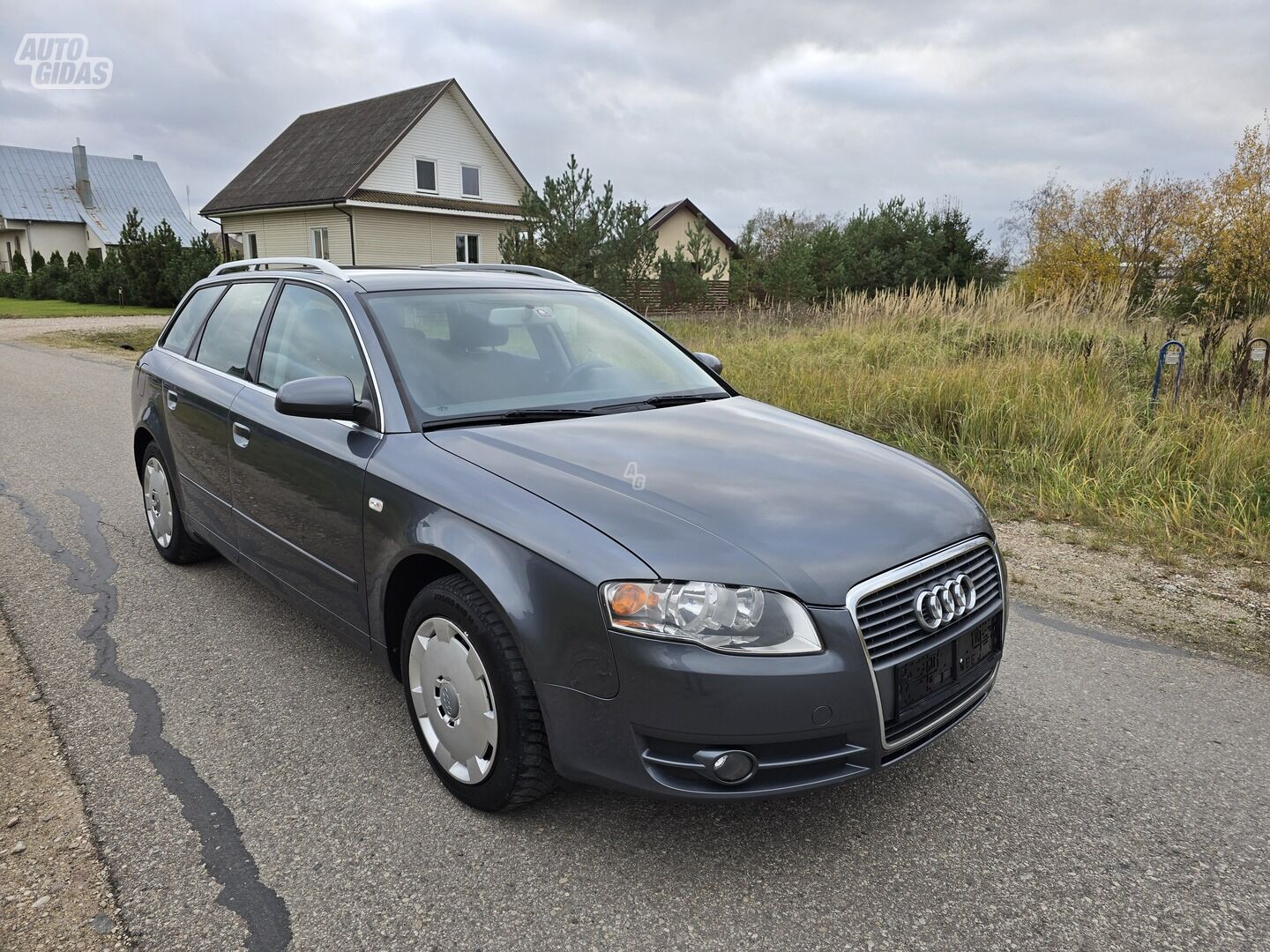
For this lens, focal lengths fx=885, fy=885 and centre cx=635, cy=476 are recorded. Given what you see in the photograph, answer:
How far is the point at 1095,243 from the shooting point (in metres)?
37.3

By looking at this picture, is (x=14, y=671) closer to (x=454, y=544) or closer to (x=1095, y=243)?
(x=454, y=544)

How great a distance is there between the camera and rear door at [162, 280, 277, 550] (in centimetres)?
405

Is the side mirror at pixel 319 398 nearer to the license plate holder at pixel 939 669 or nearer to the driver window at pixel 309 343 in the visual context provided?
the driver window at pixel 309 343

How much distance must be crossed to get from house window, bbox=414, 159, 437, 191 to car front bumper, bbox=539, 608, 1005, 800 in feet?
115

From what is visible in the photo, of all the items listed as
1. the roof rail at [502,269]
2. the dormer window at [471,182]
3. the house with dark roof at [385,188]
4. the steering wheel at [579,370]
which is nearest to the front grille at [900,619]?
the steering wheel at [579,370]

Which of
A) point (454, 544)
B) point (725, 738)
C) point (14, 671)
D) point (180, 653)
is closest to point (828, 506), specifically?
point (725, 738)

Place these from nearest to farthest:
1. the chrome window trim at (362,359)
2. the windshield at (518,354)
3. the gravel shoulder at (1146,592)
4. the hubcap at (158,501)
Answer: the chrome window trim at (362,359)
the windshield at (518,354)
the gravel shoulder at (1146,592)
the hubcap at (158,501)

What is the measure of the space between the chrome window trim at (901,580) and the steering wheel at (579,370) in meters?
1.57

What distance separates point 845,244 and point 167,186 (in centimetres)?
5725

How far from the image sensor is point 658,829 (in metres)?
2.64

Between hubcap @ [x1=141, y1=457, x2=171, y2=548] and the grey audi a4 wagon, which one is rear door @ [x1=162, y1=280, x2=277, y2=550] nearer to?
the grey audi a4 wagon

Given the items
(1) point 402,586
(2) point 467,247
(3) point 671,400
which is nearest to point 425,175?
(2) point 467,247

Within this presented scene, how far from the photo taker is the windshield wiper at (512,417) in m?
3.05

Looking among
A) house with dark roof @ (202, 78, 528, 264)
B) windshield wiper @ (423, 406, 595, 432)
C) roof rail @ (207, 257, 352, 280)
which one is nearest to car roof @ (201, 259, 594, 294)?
roof rail @ (207, 257, 352, 280)
